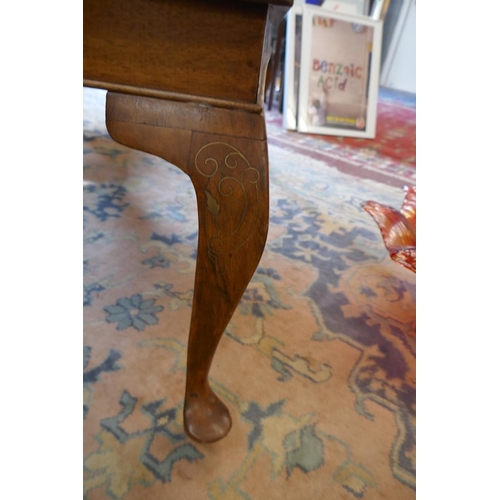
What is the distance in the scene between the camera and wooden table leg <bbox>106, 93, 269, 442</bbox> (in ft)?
1.46

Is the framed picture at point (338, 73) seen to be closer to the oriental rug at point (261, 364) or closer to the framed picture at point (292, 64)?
the framed picture at point (292, 64)

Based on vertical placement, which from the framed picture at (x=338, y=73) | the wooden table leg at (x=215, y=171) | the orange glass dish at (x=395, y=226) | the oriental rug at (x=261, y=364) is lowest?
the oriental rug at (x=261, y=364)

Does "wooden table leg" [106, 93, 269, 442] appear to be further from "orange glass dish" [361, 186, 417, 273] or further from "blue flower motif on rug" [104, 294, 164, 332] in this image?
"orange glass dish" [361, 186, 417, 273]

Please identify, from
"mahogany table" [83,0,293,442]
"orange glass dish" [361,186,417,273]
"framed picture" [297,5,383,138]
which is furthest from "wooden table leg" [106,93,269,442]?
"framed picture" [297,5,383,138]

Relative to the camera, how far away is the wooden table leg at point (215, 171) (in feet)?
1.46

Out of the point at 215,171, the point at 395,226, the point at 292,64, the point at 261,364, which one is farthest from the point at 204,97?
the point at 292,64

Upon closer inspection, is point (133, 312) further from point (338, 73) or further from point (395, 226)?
point (338, 73)

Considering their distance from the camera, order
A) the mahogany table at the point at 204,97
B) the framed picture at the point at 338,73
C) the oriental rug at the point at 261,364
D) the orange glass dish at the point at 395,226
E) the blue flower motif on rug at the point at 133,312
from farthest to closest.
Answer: the framed picture at the point at 338,73, the orange glass dish at the point at 395,226, the blue flower motif on rug at the point at 133,312, the oriental rug at the point at 261,364, the mahogany table at the point at 204,97

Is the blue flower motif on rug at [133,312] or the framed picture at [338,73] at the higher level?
the framed picture at [338,73]

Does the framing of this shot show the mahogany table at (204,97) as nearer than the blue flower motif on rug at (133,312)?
Yes

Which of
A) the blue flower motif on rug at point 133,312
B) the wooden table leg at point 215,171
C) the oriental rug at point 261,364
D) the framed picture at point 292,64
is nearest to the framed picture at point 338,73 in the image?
the framed picture at point 292,64

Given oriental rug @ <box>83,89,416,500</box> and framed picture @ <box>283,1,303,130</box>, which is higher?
framed picture @ <box>283,1,303,130</box>

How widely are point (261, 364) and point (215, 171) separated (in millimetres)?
486
